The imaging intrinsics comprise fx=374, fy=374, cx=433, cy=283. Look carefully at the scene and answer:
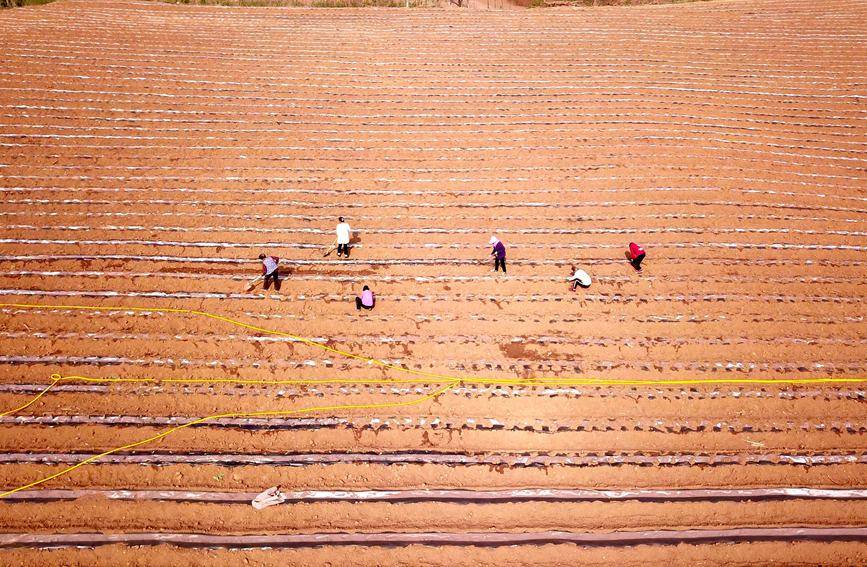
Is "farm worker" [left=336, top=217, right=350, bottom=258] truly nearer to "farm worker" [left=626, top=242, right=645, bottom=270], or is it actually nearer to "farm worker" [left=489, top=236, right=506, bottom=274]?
"farm worker" [left=489, top=236, right=506, bottom=274]

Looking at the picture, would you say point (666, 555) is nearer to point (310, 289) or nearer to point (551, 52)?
point (310, 289)

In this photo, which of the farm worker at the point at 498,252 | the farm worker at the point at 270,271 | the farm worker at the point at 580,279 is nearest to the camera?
the farm worker at the point at 270,271

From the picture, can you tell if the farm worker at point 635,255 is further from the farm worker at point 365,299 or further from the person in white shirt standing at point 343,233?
the person in white shirt standing at point 343,233

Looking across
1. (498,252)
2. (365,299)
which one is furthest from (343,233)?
(498,252)

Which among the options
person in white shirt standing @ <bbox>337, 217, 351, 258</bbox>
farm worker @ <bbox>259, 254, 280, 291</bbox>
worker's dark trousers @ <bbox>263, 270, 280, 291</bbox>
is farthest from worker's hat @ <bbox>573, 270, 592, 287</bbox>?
worker's dark trousers @ <bbox>263, 270, 280, 291</bbox>

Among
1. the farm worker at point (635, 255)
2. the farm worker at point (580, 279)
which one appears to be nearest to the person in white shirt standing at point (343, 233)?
the farm worker at point (580, 279)

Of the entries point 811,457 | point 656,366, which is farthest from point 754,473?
point 656,366
